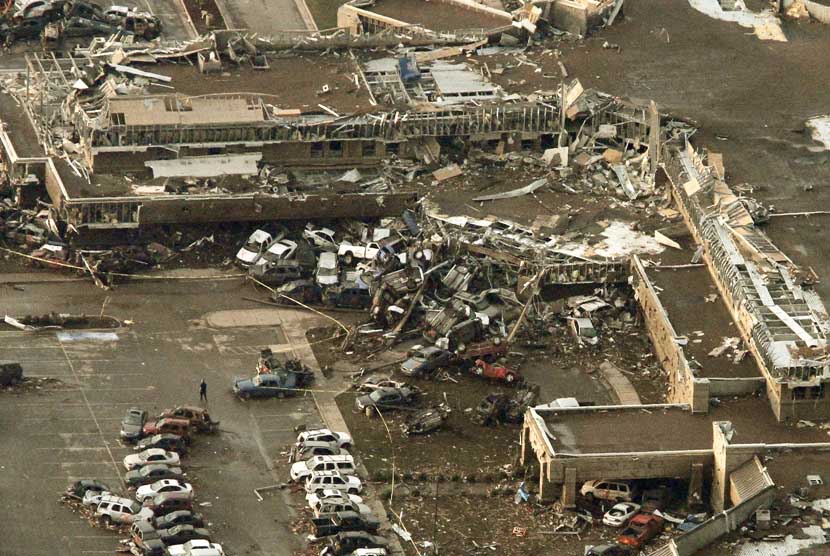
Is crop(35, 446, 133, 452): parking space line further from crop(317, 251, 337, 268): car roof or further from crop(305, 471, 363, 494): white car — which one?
Answer: crop(317, 251, 337, 268): car roof

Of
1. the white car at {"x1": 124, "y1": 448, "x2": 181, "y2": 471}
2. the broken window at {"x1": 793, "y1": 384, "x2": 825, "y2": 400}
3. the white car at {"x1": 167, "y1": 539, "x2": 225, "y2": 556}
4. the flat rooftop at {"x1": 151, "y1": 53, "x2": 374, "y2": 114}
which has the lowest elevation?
the white car at {"x1": 124, "y1": 448, "x2": 181, "y2": 471}

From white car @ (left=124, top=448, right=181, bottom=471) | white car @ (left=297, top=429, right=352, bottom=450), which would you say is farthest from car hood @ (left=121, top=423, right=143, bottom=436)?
white car @ (left=297, top=429, right=352, bottom=450)

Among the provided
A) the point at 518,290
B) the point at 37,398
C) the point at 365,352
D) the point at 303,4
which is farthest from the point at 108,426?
the point at 303,4

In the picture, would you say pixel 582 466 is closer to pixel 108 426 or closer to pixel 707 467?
pixel 707 467

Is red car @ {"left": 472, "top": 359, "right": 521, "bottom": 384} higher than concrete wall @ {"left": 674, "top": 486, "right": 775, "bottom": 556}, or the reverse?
concrete wall @ {"left": 674, "top": 486, "right": 775, "bottom": 556}

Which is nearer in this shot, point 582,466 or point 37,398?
point 582,466

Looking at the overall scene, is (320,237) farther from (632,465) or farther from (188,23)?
(188,23)

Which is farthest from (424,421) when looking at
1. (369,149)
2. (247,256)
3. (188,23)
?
(188,23)

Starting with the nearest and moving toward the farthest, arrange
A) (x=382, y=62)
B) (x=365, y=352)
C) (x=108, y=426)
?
1. (x=108, y=426)
2. (x=365, y=352)
3. (x=382, y=62)
